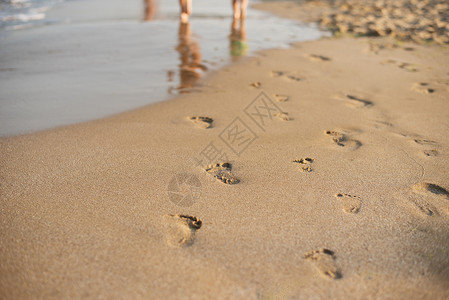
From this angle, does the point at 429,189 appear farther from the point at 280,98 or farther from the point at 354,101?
the point at 280,98

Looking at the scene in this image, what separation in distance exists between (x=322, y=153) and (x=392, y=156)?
0.41 meters

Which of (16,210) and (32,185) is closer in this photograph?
(16,210)

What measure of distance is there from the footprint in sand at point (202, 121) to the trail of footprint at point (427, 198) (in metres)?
1.33

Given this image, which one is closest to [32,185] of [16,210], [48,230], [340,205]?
[16,210]

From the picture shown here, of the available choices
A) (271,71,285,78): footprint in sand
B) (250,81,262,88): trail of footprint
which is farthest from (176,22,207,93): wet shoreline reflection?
(271,71,285,78): footprint in sand

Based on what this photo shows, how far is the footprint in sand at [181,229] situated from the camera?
139 centimetres

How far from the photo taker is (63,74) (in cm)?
328

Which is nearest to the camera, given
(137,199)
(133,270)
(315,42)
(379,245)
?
(133,270)

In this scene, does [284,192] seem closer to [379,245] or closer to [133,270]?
[379,245]

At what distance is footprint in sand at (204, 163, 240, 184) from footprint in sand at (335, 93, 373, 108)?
1370 millimetres

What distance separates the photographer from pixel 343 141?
7.22ft

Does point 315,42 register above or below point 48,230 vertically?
above

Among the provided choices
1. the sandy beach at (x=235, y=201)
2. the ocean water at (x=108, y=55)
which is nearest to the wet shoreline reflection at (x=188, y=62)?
the ocean water at (x=108, y=55)

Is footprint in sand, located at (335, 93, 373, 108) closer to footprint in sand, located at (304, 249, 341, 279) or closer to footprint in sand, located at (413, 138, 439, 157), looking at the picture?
footprint in sand, located at (413, 138, 439, 157)
